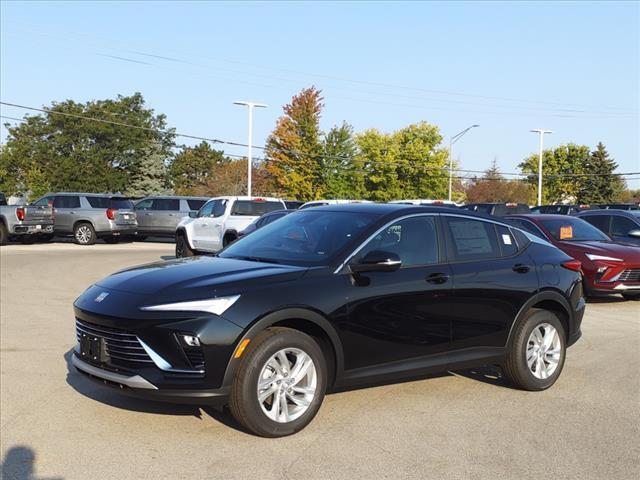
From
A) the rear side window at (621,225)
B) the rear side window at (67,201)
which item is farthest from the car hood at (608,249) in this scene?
the rear side window at (67,201)

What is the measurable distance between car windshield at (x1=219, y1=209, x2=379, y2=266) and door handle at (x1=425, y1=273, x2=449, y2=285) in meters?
0.67

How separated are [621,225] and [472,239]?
9.86 metres

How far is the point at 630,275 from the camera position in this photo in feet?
37.8

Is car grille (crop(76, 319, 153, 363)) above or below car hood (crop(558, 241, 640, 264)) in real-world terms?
below

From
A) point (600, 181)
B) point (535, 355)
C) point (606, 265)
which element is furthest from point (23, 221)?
point (600, 181)

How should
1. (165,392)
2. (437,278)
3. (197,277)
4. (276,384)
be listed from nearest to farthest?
(165,392) < (276,384) < (197,277) < (437,278)

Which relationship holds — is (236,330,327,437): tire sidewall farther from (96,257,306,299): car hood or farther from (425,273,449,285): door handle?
(425,273,449,285): door handle

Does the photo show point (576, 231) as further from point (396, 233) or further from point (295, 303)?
point (295, 303)

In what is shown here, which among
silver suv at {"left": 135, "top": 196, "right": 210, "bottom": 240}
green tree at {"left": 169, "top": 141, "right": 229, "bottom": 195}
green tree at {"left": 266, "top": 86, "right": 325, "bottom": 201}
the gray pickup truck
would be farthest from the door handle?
green tree at {"left": 169, "top": 141, "right": 229, "bottom": 195}

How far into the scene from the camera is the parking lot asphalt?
4.27 meters

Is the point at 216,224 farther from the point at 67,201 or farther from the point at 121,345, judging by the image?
the point at 121,345

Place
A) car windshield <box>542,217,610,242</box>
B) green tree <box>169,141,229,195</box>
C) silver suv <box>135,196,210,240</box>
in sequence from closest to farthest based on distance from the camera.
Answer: car windshield <box>542,217,610,242</box>, silver suv <box>135,196,210,240</box>, green tree <box>169,141,229,195</box>

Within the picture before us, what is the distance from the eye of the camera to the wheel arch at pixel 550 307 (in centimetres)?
612

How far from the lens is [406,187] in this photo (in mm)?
64500
